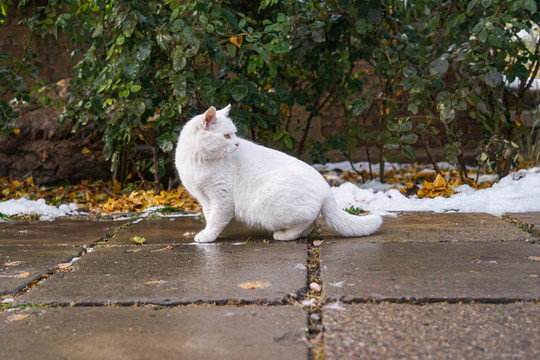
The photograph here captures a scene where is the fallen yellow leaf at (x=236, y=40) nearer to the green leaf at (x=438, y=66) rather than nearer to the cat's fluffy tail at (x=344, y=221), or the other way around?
the green leaf at (x=438, y=66)

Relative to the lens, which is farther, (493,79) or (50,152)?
(50,152)

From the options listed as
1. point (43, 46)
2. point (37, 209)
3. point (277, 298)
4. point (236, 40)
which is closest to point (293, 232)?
point (277, 298)

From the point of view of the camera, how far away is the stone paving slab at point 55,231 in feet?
9.12

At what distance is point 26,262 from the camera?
2252 mm

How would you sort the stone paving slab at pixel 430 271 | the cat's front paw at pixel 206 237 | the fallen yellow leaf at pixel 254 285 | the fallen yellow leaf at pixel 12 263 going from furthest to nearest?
the cat's front paw at pixel 206 237
the fallen yellow leaf at pixel 12 263
the fallen yellow leaf at pixel 254 285
the stone paving slab at pixel 430 271

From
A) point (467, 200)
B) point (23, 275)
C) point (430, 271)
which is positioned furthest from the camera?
Answer: point (467, 200)

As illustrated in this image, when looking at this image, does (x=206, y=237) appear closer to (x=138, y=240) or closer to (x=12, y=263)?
(x=138, y=240)

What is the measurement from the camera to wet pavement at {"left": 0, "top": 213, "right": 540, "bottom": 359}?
4.25ft

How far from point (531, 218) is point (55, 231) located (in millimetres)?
2839

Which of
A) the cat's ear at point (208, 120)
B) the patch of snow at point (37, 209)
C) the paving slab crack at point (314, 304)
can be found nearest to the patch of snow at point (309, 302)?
the paving slab crack at point (314, 304)

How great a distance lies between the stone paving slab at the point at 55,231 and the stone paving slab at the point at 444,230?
1.34 metres

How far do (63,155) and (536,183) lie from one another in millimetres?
4375

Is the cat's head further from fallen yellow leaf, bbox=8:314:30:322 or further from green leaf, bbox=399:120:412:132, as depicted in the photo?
green leaf, bbox=399:120:412:132

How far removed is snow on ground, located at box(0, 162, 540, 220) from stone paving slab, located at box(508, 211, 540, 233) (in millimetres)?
118
